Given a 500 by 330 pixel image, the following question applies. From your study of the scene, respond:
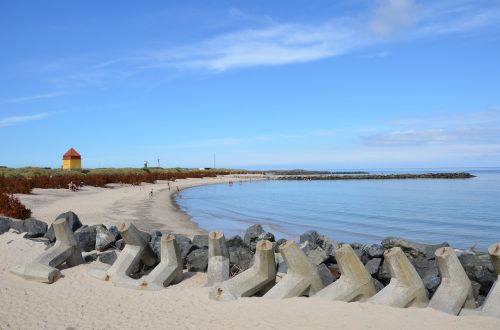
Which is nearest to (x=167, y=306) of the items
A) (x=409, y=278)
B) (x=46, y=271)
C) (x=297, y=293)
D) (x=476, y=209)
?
(x=297, y=293)

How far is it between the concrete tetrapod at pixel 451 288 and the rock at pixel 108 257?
560 cm

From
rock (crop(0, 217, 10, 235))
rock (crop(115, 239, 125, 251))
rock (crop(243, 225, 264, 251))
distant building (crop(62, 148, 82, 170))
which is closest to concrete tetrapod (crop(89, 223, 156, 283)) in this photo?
rock (crop(115, 239, 125, 251))

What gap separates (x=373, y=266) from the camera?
761cm

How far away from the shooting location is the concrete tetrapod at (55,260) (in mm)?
7250

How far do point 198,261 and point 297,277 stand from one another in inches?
95.8

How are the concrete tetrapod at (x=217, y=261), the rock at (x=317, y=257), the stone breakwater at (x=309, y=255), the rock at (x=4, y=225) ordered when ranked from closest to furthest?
the stone breakwater at (x=309, y=255) → the concrete tetrapod at (x=217, y=261) → the rock at (x=317, y=257) → the rock at (x=4, y=225)

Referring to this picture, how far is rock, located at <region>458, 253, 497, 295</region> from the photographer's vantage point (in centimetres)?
689

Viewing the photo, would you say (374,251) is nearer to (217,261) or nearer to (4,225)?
(217,261)

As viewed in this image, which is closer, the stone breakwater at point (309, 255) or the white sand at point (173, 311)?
the white sand at point (173, 311)

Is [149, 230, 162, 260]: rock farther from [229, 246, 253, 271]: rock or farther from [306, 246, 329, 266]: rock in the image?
A: [306, 246, 329, 266]: rock

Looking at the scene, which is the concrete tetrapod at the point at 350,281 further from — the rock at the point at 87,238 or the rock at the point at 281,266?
the rock at the point at 87,238

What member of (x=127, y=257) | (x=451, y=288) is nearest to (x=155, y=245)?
(x=127, y=257)

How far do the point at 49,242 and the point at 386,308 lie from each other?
23.5 feet

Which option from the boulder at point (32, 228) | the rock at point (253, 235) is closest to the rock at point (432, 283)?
the rock at point (253, 235)
